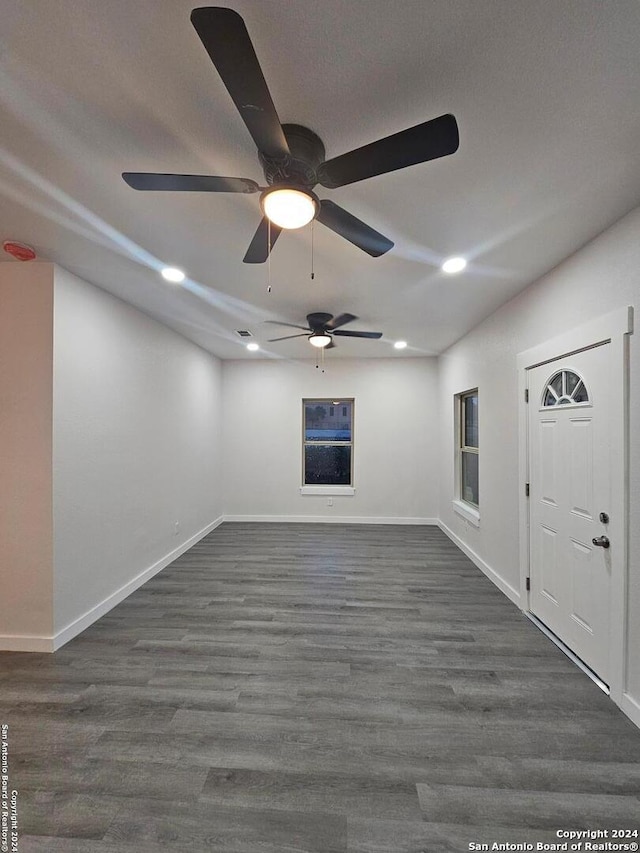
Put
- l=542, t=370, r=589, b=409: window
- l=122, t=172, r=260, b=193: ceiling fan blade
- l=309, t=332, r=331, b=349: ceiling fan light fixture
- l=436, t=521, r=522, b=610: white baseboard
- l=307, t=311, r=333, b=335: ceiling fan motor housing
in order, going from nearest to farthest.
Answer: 1. l=122, t=172, r=260, b=193: ceiling fan blade
2. l=542, t=370, r=589, b=409: window
3. l=436, t=521, r=522, b=610: white baseboard
4. l=307, t=311, r=333, b=335: ceiling fan motor housing
5. l=309, t=332, r=331, b=349: ceiling fan light fixture

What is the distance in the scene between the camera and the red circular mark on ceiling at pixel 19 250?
2260mm

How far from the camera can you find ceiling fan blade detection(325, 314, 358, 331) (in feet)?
12.0

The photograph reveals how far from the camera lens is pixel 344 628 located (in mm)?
2789

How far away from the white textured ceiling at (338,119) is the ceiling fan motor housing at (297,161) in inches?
1.7

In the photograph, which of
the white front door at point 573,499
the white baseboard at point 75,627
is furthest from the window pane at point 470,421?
the white baseboard at point 75,627

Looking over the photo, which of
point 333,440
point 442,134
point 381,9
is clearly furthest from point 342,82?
point 333,440

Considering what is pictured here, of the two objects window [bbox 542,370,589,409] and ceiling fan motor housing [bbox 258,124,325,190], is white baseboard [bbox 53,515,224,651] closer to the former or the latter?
ceiling fan motor housing [bbox 258,124,325,190]

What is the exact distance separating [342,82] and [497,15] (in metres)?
0.47

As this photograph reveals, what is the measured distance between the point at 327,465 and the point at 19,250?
189 inches

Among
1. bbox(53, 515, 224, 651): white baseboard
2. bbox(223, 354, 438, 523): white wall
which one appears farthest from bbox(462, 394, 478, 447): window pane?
bbox(53, 515, 224, 651): white baseboard

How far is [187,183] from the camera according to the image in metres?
1.35

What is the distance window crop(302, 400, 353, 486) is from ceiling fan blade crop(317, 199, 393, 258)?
4392 millimetres

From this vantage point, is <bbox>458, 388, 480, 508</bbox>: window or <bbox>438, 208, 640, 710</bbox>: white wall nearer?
<bbox>438, 208, 640, 710</bbox>: white wall

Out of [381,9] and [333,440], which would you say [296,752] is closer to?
[381,9]
